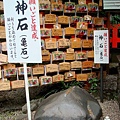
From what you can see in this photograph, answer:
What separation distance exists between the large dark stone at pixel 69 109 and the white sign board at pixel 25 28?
0.68m

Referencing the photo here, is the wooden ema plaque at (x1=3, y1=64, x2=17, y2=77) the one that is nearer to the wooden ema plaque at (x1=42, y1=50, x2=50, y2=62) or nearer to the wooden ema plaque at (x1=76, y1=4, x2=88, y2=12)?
the wooden ema plaque at (x1=42, y1=50, x2=50, y2=62)

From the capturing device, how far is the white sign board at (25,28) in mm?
3523

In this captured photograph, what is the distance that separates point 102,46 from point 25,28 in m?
2.39

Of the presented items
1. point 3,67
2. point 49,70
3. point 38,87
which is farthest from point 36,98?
point 3,67

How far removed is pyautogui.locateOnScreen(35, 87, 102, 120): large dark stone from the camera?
329 cm

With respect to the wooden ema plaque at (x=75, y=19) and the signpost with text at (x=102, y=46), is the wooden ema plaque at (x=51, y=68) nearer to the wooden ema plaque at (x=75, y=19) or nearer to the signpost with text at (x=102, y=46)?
the signpost with text at (x=102, y=46)

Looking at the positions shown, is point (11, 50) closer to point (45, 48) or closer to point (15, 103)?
point (45, 48)

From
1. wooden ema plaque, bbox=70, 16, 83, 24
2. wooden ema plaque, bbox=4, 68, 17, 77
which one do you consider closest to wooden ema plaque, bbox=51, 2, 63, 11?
wooden ema plaque, bbox=70, 16, 83, 24

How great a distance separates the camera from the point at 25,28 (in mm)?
3549

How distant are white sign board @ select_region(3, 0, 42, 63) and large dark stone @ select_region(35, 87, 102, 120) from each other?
68cm

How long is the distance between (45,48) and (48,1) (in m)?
1.14

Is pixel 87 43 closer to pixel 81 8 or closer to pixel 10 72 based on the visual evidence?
pixel 81 8

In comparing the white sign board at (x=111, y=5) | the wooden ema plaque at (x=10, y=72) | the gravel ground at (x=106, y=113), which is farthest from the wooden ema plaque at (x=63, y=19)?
the gravel ground at (x=106, y=113)

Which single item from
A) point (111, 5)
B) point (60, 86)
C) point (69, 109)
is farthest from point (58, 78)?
point (69, 109)
